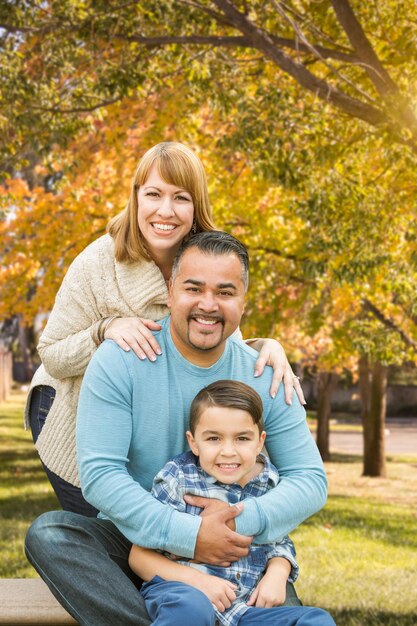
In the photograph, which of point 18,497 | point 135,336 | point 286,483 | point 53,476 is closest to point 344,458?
point 18,497

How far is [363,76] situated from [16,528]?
19.2 ft

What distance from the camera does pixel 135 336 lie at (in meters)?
3.10

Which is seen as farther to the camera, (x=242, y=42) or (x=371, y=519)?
(x=371, y=519)

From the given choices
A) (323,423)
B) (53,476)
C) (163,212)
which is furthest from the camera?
(323,423)

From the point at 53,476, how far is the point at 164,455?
76 centimetres

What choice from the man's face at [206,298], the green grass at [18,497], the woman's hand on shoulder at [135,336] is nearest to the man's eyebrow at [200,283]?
the man's face at [206,298]

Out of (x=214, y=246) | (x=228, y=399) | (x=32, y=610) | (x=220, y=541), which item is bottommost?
(x=32, y=610)

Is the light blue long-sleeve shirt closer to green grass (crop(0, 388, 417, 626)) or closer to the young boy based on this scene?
the young boy

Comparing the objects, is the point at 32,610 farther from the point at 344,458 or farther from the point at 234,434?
the point at 344,458

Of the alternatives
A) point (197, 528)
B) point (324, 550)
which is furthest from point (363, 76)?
point (197, 528)

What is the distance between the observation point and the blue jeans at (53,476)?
354 centimetres

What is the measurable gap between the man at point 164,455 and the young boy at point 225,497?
0.06m

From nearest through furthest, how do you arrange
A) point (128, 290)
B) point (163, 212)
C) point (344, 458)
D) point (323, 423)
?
point (163, 212) → point (128, 290) → point (323, 423) → point (344, 458)

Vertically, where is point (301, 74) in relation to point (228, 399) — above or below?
above
